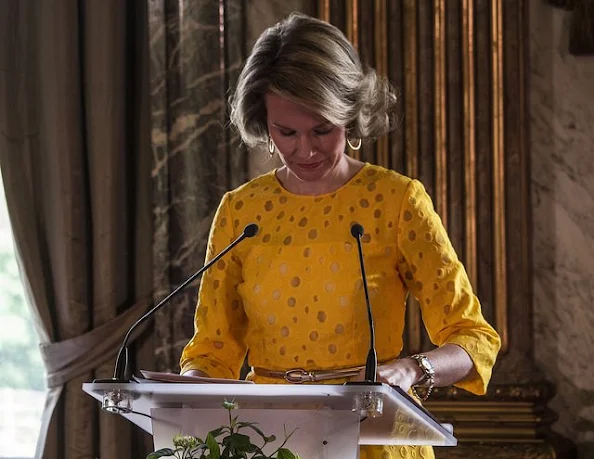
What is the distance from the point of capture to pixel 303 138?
2.46 meters

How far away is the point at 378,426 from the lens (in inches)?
75.8

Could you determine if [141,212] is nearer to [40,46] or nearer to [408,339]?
[40,46]

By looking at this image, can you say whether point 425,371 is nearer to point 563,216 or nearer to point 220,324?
point 220,324

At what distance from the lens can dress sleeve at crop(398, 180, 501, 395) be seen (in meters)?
2.30

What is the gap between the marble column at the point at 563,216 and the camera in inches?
151

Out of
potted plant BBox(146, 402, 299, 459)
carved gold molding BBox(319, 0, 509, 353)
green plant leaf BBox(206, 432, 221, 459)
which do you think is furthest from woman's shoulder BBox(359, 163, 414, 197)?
carved gold molding BBox(319, 0, 509, 353)

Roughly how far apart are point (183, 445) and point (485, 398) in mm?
2256

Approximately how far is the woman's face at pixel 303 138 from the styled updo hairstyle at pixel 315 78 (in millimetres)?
31

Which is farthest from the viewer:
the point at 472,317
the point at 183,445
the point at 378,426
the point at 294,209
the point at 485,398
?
the point at 485,398

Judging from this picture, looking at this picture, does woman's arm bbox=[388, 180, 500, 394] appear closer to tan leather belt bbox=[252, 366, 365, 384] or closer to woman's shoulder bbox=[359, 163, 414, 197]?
woman's shoulder bbox=[359, 163, 414, 197]

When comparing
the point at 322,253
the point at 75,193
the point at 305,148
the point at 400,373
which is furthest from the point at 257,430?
the point at 75,193

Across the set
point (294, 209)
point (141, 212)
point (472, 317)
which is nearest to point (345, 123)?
point (294, 209)

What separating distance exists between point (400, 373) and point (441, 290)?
0.30 metres

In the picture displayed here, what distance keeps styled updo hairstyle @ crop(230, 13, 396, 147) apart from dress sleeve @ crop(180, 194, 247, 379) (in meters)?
0.35
